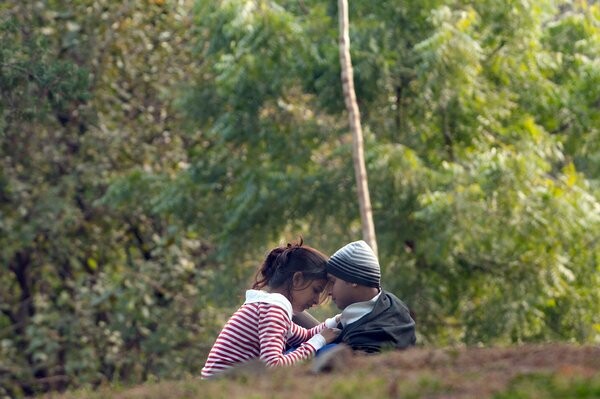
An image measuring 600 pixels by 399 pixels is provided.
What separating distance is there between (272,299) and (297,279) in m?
0.24

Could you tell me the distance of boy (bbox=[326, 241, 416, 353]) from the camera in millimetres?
6777

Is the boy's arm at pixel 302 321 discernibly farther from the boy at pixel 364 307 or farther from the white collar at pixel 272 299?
the white collar at pixel 272 299

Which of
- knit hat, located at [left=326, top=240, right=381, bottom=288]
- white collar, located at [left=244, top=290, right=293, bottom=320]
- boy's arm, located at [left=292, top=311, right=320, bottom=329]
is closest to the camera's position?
white collar, located at [left=244, top=290, right=293, bottom=320]

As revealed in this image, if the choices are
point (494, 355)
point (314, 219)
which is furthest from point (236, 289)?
point (494, 355)

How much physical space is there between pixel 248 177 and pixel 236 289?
1810 millimetres

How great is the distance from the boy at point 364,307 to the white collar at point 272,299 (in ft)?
0.87

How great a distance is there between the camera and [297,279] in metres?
6.94

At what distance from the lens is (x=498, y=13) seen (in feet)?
55.4

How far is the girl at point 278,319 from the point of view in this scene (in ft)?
21.8

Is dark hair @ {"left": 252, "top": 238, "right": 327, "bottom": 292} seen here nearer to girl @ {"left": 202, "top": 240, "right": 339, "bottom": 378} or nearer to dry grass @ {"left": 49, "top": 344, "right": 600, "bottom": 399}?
girl @ {"left": 202, "top": 240, "right": 339, "bottom": 378}

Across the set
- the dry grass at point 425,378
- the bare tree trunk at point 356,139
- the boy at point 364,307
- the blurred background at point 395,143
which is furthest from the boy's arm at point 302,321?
the blurred background at point 395,143

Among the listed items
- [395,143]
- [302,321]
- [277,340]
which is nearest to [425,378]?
[277,340]

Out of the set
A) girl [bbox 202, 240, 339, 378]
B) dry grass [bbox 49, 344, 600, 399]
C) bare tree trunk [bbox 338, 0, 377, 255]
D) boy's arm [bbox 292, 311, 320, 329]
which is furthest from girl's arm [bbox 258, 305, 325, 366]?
bare tree trunk [bbox 338, 0, 377, 255]

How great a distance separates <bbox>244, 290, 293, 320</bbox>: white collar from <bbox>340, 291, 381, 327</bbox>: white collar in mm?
267
